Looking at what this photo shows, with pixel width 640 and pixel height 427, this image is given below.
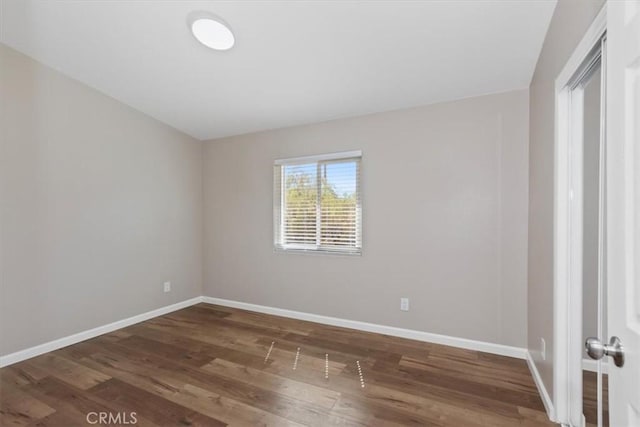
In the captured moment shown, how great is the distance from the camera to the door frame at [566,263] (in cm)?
164

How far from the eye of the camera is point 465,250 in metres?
2.70

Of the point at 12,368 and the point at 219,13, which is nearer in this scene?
the point at 219,13

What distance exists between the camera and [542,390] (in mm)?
1985

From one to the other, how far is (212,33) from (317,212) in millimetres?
1967

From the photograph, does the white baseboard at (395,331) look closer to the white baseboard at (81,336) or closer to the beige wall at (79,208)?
the white baseboard at (81,336)


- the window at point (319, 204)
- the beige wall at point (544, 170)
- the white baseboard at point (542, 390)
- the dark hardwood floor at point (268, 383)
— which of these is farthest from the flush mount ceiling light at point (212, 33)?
the white baseboard at point (542, 390)

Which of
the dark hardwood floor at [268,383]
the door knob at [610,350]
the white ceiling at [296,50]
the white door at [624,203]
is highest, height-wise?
the white ceiling at [296,50]

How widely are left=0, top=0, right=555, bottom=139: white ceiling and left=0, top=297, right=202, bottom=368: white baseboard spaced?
2431 millimetres

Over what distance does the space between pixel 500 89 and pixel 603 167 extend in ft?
5.24

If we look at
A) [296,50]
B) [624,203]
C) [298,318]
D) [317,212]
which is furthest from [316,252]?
[624,203]

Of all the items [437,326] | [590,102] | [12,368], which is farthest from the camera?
[437,326]

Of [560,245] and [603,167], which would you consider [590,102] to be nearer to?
[603,167]

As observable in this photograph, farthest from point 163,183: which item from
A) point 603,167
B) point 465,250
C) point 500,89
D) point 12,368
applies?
point 603,167

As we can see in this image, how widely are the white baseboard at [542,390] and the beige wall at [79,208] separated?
3.82 metres
